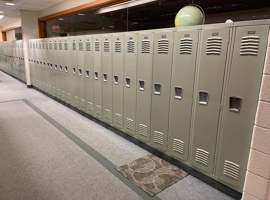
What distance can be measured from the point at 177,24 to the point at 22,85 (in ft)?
25.4

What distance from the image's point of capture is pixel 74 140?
3389 millimetres

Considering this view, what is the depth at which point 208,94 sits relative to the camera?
2160mm

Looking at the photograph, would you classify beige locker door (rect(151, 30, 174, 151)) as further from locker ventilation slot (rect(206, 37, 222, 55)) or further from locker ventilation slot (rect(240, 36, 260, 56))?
locker ventilation slot (rect(240, 36, 260, 56))

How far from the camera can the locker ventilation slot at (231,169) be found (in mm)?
2014

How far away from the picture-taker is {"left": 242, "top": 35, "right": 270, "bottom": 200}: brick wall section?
1271 millimetres

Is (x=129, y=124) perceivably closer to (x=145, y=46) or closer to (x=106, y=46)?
(x=145, y=46)

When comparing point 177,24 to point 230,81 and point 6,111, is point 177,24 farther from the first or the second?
point 6,111

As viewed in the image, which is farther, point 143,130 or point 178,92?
point 143,130

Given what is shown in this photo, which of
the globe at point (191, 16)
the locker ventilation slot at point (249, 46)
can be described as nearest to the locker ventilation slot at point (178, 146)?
the locker ventilation slot at point (249, 46)

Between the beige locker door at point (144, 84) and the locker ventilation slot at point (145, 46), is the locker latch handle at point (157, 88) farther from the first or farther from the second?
the locker ventilation slot at point (145, 46)

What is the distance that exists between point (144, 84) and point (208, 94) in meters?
1.04

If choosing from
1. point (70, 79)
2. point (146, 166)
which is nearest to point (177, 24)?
point (146, 166)

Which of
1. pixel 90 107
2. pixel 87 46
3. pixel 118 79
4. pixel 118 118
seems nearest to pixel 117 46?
pixel 118 79

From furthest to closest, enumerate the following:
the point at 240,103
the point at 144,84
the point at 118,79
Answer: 1. the point at 118,79
2. the point at 144,84
3. the point at 240,103
